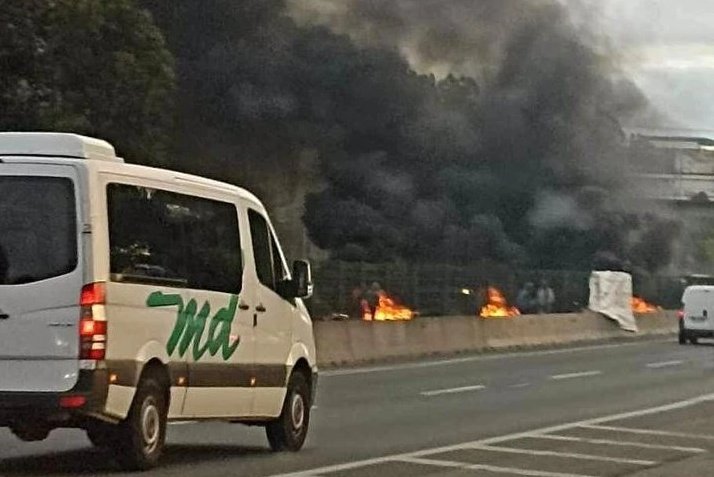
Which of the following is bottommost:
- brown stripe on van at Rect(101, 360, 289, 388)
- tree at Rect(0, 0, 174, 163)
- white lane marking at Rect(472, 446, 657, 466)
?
white lane marking at Rect(472, 446, 657, 466)

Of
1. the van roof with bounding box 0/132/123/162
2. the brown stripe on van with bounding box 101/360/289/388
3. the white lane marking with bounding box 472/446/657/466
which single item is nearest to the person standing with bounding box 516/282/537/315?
the white lane marking with bounding box 472/446/657/466

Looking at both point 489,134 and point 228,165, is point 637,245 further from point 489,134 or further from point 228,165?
point 228,165

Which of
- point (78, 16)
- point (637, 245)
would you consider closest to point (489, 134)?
point (637, 245)

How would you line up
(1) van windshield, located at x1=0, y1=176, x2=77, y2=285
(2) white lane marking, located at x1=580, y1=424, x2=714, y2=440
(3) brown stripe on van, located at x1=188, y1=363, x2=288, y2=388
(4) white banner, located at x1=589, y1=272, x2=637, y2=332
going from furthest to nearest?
1. (4) white banner, located at x1=589, y1=272, x2=637, y2=332
2. (2) white lane marking, located at x1=580, y1=424, x2=714, y2=440
3. (3) brown stripe on van, located at x1=188, y1=363, x2=288, y2=388
4. (1) van windshield, located at x1=0, y1=176, x2=77, y2=285

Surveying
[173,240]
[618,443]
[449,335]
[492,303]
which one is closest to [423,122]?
[492,303]

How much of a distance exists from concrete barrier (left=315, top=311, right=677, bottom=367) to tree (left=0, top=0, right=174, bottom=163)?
552 cm

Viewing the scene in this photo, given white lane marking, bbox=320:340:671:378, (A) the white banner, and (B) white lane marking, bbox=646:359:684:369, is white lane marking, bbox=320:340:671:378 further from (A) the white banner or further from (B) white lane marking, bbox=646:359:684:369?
(B) white lane marking, bbox=646:359:684:369

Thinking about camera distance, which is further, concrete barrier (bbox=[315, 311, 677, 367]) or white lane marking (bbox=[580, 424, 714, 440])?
concrete barrier (bbox=[315, 311, 677, 367])

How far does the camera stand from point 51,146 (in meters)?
11.6

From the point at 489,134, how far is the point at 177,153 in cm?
1593

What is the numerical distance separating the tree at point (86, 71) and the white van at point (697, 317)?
15062mm

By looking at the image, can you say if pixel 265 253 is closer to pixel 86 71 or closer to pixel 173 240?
pixel 173 240

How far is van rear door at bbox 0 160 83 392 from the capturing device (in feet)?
36.7

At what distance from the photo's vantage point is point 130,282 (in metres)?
11.6
